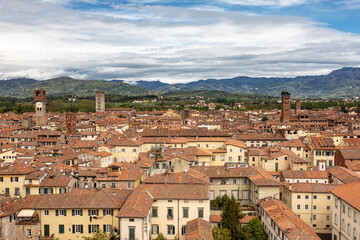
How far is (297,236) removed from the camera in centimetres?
3023

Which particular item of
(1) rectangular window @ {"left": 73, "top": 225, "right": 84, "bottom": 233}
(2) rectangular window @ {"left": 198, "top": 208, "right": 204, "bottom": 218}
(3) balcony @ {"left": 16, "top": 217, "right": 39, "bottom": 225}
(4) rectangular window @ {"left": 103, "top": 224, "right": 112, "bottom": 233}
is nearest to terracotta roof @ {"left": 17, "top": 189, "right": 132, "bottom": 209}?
(3) balcony @ {"left": 16, "top": 217, "right": 39, "bottom": 225}

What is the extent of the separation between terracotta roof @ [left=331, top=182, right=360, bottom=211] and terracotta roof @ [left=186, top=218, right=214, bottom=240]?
46.1 ft

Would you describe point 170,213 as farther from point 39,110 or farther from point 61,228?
point 39,110

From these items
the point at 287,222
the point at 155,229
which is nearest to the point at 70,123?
the point at 155,229

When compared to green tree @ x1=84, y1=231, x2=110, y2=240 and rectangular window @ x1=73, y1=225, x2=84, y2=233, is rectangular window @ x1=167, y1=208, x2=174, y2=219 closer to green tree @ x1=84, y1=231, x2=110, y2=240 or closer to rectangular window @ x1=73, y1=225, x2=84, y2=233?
green tree @ x1=84, y1=231, x2=110, y2=240

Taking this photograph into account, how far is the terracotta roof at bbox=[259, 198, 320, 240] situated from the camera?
3054 cm

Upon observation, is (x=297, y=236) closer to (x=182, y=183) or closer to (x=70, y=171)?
(x=182, y=183)

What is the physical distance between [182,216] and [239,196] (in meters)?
14.2

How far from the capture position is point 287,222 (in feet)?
109

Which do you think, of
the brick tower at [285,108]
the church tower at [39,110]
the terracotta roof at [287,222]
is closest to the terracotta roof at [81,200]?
the terracotta roof at [287,222]

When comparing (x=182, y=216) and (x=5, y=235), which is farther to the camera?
(x=182, y=216)

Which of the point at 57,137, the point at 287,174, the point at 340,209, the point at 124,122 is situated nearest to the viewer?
the point at 340,209

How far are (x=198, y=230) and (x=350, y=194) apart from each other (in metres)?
16.5

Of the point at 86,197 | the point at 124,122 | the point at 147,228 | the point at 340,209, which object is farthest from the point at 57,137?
the point at 340,209
